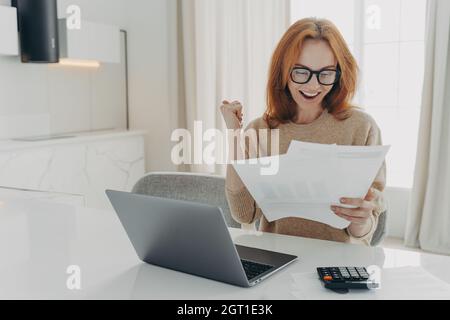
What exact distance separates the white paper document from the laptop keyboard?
237 mm

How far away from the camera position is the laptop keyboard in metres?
1.00

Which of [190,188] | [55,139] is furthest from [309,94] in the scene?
[55,139]

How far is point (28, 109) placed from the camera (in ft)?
11.3

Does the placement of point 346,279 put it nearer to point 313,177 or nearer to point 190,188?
point 313,177

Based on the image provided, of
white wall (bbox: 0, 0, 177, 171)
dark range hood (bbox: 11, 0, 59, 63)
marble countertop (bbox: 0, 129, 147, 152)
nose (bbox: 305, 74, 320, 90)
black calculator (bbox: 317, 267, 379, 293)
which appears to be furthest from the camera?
white wall (bbox: 0, 0, 177, 171)

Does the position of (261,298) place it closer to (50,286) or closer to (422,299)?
(422,299)

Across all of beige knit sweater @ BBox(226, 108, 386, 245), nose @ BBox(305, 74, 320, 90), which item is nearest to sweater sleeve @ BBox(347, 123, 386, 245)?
beige knit sweater @ BBox(226, 108, 386, 245)

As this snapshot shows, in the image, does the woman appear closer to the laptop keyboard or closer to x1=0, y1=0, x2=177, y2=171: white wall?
the laptop keyboard

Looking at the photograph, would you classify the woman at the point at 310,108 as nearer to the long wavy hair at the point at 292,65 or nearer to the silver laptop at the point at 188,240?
the long wavy hair at the point at 292,65

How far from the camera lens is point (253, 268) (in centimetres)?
104

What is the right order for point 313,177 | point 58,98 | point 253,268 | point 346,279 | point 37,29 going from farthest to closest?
1. point 58,98
2. point 37,29
3. point 313,177
4. point 253,268
5. point 346,279

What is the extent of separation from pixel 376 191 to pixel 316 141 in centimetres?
29

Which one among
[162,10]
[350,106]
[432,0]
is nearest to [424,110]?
[432,0]
